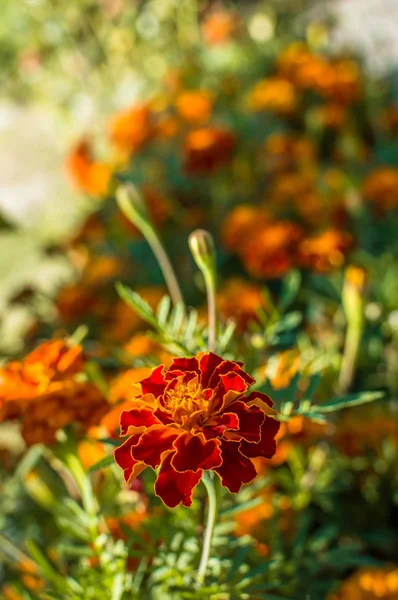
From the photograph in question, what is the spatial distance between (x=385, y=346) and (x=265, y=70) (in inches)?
82.3

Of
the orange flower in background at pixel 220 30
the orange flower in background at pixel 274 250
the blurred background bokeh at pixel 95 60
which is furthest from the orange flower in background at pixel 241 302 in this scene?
the orange flower in background at pixel 220 30

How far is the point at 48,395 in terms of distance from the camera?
62 cm

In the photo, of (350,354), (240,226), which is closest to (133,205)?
(350,354)

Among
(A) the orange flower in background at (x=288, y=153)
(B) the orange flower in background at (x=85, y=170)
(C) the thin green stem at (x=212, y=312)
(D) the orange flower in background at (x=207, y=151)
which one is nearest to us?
(C) the thin green stem at (x=212, y=312)

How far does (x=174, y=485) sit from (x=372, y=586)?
1.45 feet

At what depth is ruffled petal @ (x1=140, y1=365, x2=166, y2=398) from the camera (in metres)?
0.48

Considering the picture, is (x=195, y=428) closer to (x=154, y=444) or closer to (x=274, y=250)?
(x=154, y=444)

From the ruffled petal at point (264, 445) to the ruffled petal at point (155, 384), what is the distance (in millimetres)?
67

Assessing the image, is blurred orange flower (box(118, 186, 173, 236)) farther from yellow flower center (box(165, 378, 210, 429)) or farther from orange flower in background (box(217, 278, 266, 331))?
yellow flower center (box(165, 378, 210, 429))

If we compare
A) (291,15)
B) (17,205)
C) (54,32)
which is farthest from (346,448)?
(54,32)

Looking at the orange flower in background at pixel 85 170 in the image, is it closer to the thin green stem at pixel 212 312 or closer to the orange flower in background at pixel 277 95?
the orange flower in background at pixel 277 95

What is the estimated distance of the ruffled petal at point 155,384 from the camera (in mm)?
485

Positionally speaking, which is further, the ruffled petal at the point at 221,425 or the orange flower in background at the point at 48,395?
the orange flower in background at the point at 48,395

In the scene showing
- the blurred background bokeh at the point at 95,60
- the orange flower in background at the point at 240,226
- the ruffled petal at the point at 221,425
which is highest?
the ruffled petal at the point at 221,425
